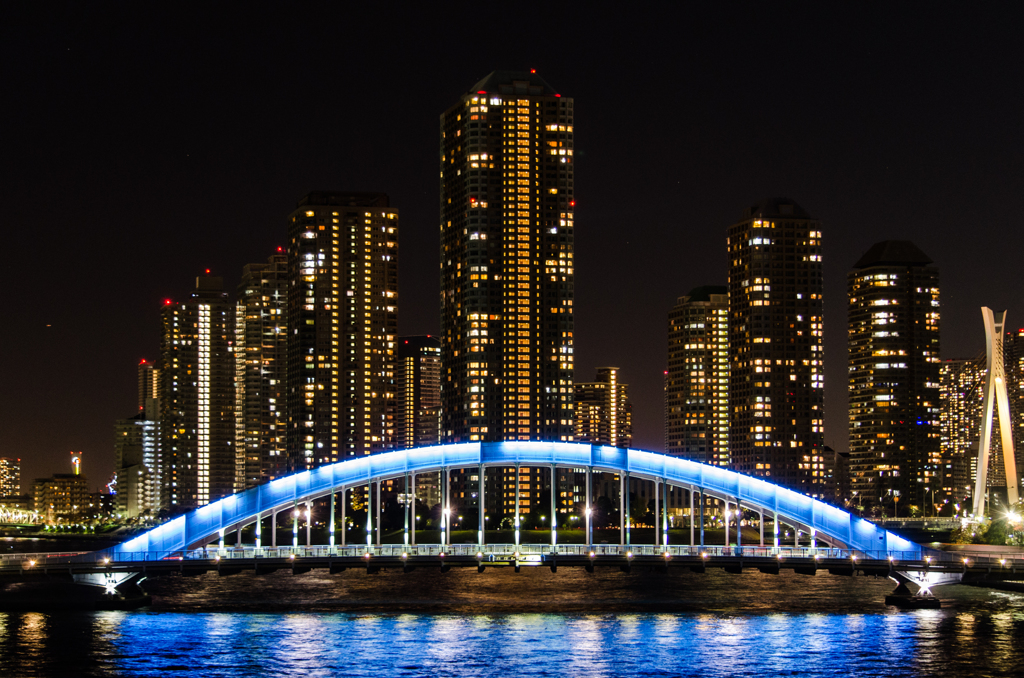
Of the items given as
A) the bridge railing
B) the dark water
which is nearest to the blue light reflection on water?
the dark water

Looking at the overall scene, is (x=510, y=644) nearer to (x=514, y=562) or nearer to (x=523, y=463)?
(x=514, y=562)

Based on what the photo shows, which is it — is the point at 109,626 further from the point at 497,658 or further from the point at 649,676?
the point at 649,676

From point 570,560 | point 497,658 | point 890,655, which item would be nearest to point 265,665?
point 497,658

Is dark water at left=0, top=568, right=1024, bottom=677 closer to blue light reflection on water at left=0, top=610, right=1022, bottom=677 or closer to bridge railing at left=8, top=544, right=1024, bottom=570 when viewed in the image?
blue light reflection on water at left=0, top=610, right=1022, bottom=677

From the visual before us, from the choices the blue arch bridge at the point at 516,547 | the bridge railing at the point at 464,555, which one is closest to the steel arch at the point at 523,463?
the blue arch bridge at the point at 516,547

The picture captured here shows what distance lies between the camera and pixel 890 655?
80125 mm

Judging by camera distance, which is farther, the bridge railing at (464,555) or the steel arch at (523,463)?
the steel arch at (523,463)

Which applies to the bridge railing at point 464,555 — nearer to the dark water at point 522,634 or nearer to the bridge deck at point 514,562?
the bridge deck at point 514,562

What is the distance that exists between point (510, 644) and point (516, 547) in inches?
695

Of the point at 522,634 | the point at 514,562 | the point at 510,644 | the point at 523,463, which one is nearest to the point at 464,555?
the point at 514,562

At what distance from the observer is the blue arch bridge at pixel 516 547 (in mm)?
99438

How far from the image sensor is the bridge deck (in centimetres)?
9894

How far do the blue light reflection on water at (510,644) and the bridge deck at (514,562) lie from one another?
3.53 metres

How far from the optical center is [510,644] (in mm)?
85000
